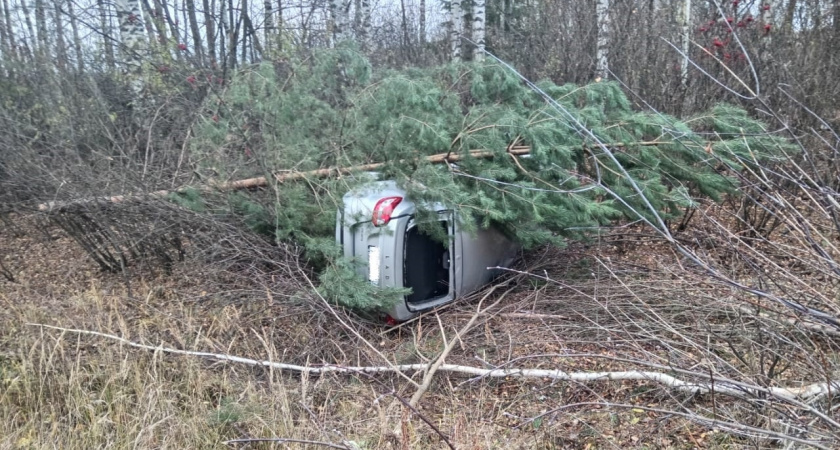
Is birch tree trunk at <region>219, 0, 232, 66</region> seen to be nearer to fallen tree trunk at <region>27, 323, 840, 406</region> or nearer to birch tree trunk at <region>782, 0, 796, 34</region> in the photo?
fallen tree trunk at <region>27, 323, 840, 406</region>

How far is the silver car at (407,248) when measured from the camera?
16.4ft

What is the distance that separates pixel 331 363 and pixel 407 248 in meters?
1.14

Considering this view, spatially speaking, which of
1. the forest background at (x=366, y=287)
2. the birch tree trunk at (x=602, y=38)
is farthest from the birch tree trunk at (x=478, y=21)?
the birch tree trunk at (x=602, y=38)

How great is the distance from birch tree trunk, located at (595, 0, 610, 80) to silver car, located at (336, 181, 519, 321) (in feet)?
13.5

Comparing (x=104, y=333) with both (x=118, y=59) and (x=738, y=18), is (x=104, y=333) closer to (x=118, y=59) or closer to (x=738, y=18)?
(x=118, y=59)

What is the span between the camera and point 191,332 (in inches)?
185

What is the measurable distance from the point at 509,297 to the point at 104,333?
11.0 ft

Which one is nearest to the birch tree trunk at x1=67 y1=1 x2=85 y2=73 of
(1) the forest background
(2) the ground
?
(1) the forest background

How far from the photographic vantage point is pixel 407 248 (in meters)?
5.13

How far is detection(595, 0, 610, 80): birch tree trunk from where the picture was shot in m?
8.59

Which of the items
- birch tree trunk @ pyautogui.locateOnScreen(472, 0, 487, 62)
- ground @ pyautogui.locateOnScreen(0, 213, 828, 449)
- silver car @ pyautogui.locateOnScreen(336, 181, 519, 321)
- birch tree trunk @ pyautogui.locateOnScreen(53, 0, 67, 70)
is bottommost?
ground @ pyautogui.locateOnScreen(0, 213, 828, 449)

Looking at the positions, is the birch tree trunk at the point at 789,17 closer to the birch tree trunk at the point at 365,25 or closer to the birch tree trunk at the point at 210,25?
the birch tree trunk at the point at 365,25

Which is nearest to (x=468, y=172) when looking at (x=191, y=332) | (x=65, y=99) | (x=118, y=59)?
(x=191, y=332)

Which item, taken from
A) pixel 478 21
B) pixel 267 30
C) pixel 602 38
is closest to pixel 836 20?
pixel 602 38
